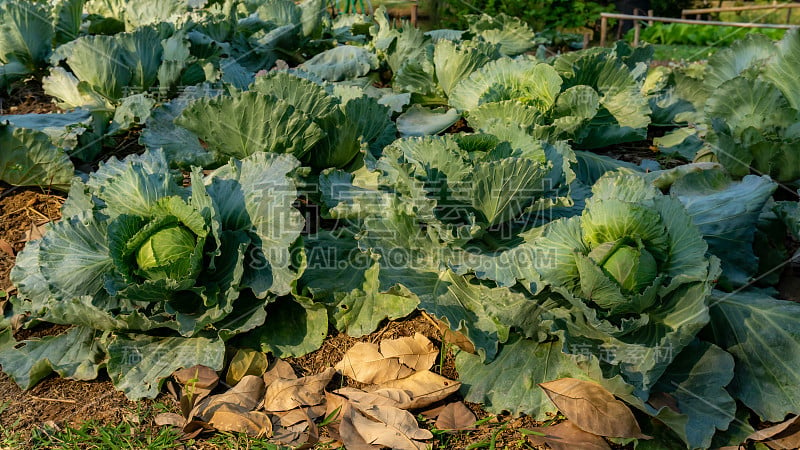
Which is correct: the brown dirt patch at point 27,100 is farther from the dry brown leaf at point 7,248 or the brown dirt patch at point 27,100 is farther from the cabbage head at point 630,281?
the cabbage head at point 630,281

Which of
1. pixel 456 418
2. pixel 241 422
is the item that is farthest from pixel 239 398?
pixel 456 418

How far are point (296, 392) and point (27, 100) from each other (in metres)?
3.56

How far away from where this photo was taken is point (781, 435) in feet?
7.73

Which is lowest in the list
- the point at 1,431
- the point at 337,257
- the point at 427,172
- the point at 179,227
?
the point at 1,431

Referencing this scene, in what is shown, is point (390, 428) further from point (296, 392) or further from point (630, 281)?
point (630, 281)

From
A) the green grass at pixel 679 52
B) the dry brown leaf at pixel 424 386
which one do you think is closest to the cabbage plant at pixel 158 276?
the dry brown leaf at pixel 424 386

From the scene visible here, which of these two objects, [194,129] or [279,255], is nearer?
[279,255]

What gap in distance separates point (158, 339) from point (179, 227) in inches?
19.0

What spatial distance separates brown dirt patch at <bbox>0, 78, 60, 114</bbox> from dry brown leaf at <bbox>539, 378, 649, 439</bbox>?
3.92 metres

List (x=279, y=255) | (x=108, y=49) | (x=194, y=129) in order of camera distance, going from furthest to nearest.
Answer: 1. (x=108, y=49)
2. (x=194, y=129)
3. (x=279, y=255)

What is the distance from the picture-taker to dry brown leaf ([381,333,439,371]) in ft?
8.77

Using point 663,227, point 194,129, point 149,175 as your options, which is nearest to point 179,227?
point 149,175

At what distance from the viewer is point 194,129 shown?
10.4ft

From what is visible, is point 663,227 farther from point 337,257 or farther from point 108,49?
point 108,49
